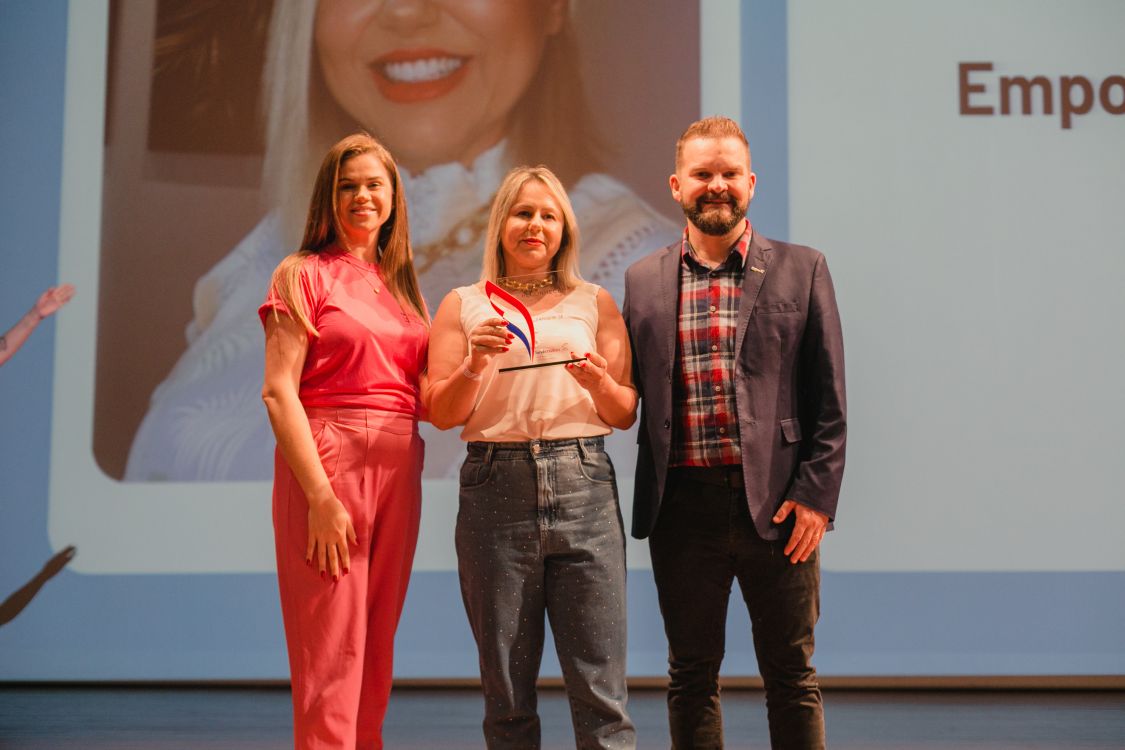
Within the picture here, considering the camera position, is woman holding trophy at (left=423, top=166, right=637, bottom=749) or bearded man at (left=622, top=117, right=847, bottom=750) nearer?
woman holding trophy at (left=423, top=166, right=637, bottom=749)

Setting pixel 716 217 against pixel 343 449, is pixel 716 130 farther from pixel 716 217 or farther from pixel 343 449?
pixel 343 449

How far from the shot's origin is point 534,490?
192cm

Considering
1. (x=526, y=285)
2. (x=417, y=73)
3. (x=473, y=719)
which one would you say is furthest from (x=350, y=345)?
(x=417, y=73)

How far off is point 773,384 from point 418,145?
2146 mm

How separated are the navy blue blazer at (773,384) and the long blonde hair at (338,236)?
525 mm

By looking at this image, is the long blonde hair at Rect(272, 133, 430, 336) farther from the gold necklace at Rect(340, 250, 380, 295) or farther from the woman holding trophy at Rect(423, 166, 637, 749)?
the woman holding trophy at Rect(423, 166, 637, 749)

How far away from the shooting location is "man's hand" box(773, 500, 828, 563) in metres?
1.99

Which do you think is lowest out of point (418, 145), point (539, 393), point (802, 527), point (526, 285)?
point (802, 527)

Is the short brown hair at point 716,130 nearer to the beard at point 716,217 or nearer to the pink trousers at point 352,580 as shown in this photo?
the beard at point 716,217

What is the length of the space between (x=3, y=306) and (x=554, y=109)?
7.36 ft

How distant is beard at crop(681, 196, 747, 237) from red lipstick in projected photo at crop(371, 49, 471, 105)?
193cm

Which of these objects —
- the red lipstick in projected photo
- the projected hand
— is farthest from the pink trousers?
the projected hand

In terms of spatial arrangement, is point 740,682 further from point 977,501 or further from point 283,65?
point 283,65

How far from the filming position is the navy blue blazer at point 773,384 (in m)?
2.01
